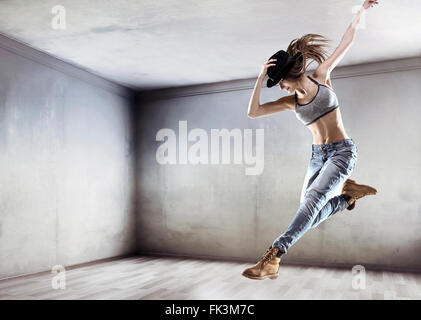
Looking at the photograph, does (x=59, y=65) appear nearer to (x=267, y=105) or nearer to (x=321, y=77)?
(x=267, y=105)

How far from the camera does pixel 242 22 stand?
Result: 487 cm

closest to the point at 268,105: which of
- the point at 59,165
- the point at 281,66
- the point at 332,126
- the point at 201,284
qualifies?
the point at 281,66

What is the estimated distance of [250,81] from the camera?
23.7ft

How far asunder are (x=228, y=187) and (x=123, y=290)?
10.1 feet

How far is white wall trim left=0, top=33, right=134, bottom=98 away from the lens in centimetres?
539

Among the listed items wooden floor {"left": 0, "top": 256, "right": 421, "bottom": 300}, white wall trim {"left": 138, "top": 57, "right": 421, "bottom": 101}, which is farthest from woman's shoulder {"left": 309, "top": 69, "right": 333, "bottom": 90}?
white wall trim {"left": 138, "top": 57, "right": 421, "bottom": 101}

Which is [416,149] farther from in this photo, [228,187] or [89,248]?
[89,248]

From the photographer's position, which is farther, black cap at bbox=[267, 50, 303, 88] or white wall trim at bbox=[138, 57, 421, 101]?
white wall trim at bbox=[138, 57, 421, 101]

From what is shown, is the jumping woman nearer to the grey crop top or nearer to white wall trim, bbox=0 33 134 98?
the grey crop top

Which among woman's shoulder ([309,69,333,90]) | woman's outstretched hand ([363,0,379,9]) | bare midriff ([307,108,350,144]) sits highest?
woman's outstretched hand ([363,0,379,9])

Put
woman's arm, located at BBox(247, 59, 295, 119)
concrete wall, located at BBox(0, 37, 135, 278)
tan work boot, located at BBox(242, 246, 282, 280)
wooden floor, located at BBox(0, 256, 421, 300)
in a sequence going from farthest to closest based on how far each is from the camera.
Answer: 1. concrete wall, located at BBox(0, 37, 135, 278)
2. wooden floor, located at BBox(0, 256, 421, 300)
3. woman's arm, located at BBox(247, 59, 295, 119)
4. tan work boot, located at BBox(242, 246, 282, 280)

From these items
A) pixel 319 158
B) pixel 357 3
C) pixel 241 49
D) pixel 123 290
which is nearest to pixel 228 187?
pixel 241 49

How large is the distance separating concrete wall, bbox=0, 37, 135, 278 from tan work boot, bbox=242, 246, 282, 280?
405cm

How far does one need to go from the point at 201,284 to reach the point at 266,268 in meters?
2.98
